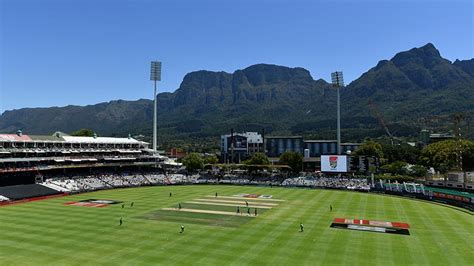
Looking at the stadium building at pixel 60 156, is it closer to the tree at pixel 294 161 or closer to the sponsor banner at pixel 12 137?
the sponsor banner at pixel 12 137

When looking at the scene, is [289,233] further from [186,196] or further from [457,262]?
[186,196]

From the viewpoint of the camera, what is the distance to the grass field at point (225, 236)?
108 feet

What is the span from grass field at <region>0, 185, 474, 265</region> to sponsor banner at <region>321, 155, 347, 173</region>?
30.6 metres

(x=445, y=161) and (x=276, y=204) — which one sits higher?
(x=445, y=161)

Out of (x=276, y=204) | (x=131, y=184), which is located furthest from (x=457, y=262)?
(x=131, y=184)

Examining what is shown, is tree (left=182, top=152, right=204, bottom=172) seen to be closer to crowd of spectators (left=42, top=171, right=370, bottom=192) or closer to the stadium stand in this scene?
crowd of spectators (left=42, top=171, right=370, bottom=192)

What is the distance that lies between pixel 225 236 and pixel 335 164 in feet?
200

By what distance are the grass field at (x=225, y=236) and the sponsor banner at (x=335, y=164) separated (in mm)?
30626

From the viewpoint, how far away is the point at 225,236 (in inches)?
1602

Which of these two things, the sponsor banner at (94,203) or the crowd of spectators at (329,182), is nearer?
the sponsor banner at (94,203)

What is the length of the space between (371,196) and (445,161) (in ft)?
138

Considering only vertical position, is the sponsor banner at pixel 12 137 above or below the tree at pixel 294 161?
above

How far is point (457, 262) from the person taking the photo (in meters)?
31.8

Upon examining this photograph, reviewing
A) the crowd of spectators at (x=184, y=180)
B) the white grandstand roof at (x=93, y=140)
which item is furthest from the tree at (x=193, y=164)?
the white grandstand roof at (x=93, y=140)
